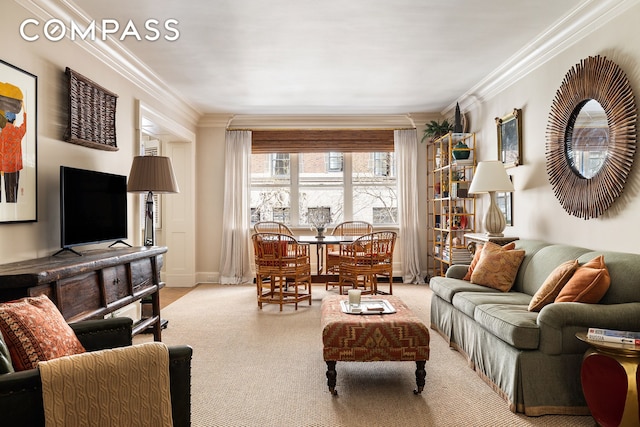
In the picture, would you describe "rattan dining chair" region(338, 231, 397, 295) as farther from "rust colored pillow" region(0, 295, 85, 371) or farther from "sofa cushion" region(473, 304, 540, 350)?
"rust colored pillow" region(0, 295, 85, 371)

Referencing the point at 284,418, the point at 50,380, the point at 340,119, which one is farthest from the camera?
the point at 340,119

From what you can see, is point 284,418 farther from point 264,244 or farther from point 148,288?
point 264,244

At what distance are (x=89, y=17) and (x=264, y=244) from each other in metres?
2.73

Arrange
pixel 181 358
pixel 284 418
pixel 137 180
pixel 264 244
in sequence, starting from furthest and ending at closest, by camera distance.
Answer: pixel 264 244
pixel 137 180
pixel 284 418
pixel 181 358

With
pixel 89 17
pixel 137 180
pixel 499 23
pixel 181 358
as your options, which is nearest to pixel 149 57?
pixel 89 17

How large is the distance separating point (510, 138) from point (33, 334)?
460 cm

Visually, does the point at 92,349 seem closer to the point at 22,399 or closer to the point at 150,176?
the point at 22,399

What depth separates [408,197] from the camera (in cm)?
708

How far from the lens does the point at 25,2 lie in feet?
9.67

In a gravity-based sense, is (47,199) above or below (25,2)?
below

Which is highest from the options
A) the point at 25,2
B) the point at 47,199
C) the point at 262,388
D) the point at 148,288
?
the point at 25,2

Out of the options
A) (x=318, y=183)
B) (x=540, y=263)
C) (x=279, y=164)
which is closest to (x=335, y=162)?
(x=318, y=183)

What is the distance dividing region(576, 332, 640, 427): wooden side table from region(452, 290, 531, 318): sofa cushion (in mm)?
901

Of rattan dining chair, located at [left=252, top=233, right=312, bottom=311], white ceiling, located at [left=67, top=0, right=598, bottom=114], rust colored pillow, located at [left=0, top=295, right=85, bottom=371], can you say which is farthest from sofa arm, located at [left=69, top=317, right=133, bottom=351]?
rattan dining chair, located at [left=252, top=233, right=312, bottom=311]
